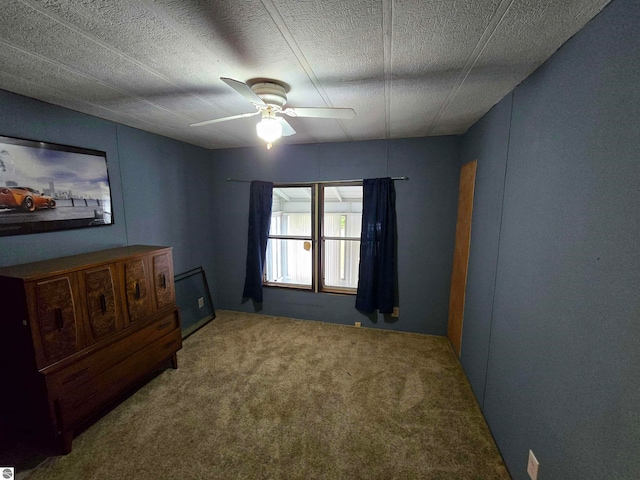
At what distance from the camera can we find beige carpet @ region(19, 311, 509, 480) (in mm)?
1602

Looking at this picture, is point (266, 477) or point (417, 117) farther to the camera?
point (417, 117)

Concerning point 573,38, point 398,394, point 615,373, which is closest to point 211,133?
point 573,38

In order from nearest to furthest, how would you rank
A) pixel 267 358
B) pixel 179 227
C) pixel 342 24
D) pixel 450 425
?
pixel 342 24, pixel 450 425, pixel 267 358, pixel 179 227

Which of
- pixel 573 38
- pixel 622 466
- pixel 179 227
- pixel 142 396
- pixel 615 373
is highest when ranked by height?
pixel 573 38

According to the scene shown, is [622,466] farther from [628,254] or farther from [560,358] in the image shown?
[628,254]

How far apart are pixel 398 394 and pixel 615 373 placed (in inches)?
64.8

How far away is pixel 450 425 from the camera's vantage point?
1.91m

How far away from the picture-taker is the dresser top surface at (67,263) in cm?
157

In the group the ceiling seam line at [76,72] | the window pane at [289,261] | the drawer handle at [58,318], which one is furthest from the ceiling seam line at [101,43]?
the window pane at [289,261]

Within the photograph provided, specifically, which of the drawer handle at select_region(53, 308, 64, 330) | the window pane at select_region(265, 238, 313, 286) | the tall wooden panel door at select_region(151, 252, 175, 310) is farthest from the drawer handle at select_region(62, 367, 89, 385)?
the window pane at select_region(265, 238, 313, 286)

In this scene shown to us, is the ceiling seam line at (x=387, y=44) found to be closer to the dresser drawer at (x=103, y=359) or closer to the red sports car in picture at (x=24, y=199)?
the red sports car in picture at (x=24, y=199)

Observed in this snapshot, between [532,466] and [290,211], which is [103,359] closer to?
[532,466]

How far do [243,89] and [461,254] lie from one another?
2.52 metres

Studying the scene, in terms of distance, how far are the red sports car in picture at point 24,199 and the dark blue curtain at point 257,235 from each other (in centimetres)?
196
